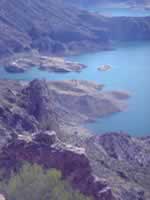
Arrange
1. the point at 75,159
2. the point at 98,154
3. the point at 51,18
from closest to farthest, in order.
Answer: the point at 75,159 → the point at 98,154 → the point at 51,18

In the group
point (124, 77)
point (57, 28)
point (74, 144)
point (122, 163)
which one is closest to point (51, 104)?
point (74, 144)

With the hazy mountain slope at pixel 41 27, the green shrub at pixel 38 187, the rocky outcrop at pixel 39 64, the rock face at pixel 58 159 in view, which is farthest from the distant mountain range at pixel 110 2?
the green shrub at pixel 38 187

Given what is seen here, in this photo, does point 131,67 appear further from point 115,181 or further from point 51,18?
point 115,181

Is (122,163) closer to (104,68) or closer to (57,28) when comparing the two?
(104,68)

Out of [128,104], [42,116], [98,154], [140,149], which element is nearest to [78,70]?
[128,104]

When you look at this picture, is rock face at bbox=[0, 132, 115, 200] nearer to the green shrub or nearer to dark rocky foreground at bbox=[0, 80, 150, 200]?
dark rocky foreground at bbox=[0, 80, 150, 200]

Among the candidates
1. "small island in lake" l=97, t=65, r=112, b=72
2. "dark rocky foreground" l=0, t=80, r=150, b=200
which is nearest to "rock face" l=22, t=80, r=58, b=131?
"dark rocky foreground" l=0, t=80, r=150, b=200
